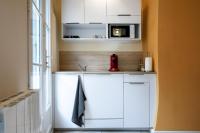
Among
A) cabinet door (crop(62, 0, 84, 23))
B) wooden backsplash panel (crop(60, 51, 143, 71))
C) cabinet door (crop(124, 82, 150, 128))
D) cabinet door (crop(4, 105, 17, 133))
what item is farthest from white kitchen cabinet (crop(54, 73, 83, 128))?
cabinet door (crop(4, 105, 17, 133))

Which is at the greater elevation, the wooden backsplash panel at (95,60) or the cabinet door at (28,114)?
the wooden backsplash panel at (95,60)

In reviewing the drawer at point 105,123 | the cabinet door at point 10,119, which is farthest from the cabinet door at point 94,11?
the cabinet door at point 10,119

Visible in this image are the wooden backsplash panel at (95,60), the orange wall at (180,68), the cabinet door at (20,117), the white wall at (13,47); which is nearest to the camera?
the cabinet door at (20,117)

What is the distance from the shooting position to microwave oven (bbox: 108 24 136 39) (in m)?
4.74

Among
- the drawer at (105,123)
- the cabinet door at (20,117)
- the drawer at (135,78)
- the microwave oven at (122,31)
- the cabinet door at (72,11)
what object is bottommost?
the drawer at (105,123)

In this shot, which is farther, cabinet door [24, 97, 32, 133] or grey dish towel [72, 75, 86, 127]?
grey dish towel [72, 75, 86, 127]

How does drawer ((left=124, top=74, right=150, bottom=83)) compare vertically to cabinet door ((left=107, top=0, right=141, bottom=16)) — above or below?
below

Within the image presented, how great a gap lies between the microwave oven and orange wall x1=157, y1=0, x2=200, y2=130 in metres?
0.75

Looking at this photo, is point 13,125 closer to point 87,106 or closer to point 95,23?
point 87,106

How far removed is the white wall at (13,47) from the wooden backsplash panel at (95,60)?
2997 mm

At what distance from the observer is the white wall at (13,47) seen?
1383 mm

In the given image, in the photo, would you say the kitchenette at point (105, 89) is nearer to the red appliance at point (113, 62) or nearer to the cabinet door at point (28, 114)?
the red appliance at point (113, 62)

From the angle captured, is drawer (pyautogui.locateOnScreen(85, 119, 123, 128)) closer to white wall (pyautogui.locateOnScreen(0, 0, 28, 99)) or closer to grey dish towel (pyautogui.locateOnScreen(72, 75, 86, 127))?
grey dish towel (pyautogui.locateOnScreen(72, 75, 86, 127))

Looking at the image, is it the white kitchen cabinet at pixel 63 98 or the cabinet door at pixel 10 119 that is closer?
the cabinet door at pixel 10 119
